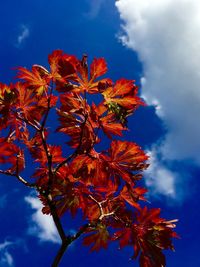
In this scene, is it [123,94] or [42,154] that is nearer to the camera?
[123,94]

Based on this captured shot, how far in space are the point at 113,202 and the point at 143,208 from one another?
29 centimetres

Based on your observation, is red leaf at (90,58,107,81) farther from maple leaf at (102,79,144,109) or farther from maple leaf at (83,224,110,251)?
maple leaf at (83,224,110,251)

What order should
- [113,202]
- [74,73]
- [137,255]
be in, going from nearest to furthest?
1. [74,73]
2. [137,255]
3. [113,202]

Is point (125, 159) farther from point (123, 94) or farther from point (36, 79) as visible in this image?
point (36, 79)

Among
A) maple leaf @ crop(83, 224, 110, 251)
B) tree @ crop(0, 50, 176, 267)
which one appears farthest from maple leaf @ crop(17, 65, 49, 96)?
maple leaf @ crop(83, 224, 110, 251)

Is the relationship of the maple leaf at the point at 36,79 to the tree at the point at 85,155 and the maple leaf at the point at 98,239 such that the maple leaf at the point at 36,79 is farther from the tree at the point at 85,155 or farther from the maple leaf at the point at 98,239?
the maple leaf at the point at 98,239

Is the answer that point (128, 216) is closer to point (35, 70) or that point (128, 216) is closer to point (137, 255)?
point (137, 255)

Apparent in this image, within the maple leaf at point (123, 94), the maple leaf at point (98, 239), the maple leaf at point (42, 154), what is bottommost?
the maple leaf at point (98, 239)

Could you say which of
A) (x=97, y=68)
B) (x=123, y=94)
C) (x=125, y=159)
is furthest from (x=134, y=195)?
(x=97, y=68)

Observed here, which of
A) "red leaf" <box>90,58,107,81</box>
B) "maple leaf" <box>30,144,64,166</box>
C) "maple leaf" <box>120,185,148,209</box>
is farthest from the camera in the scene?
"maple leaf" <box>30,144,64,166</box>

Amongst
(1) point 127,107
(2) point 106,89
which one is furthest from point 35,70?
(1) point 127,107

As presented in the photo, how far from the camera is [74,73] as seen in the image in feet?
9.79

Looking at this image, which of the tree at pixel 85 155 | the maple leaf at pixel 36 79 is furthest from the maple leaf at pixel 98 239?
the maple leaf at pixel 36 79

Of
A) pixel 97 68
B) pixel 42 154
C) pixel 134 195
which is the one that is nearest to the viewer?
pixel 97 68
